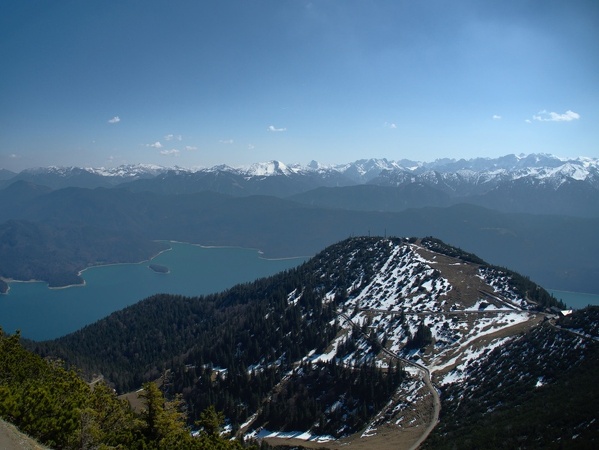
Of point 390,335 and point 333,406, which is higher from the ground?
point 390,335

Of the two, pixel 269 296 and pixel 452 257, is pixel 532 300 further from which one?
pixel 269 296

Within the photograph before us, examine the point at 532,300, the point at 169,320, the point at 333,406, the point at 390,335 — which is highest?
the point at 532,300

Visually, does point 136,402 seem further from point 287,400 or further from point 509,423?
point 509,423

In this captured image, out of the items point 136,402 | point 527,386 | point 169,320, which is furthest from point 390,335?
point 169,320

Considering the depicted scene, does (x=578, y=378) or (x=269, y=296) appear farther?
(x=269, y=296)

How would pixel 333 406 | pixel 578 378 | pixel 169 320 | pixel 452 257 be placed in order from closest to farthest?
pixel 578 378 < pixel 333 406 < pixel 452 257 < pixel 169 320

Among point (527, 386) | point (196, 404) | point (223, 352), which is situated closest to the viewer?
point (527, 386)
